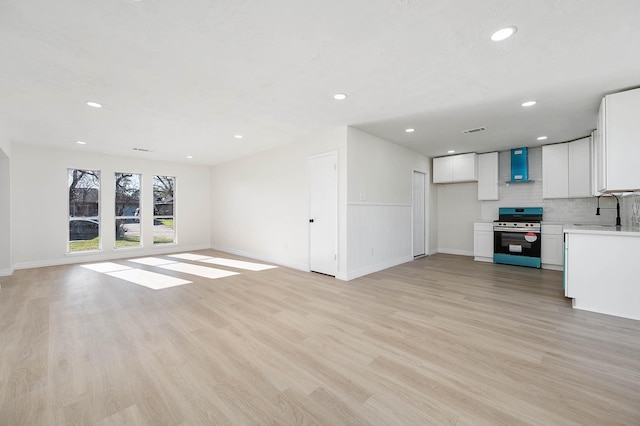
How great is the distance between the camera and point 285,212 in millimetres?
5586

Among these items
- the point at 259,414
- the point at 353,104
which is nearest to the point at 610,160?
the point at 353,104

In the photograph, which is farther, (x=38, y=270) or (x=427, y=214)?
(x=427, y=214)

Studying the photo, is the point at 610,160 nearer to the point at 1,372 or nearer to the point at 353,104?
the point at 353,104

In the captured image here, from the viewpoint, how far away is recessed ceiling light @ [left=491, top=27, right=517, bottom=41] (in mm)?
1988

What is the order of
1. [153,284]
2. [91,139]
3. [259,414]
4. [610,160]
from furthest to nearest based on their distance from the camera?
1. [91,139]
2. [153,284]
3. [610,160]
4. [259,414]

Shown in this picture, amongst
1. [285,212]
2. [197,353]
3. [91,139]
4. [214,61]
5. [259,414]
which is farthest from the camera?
[285,212]

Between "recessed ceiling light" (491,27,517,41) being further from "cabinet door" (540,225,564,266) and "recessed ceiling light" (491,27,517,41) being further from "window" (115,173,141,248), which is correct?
"window" (115,173,141,248)

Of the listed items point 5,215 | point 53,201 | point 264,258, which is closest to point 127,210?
point 53,201

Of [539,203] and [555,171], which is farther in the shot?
[539,203]

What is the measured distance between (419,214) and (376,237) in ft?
6.95

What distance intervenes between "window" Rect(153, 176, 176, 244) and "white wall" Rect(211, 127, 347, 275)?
1.17 meters

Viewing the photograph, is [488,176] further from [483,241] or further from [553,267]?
[553,267]

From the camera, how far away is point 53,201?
5.71m

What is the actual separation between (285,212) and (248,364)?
3.76 m
